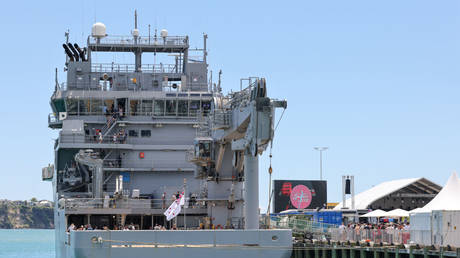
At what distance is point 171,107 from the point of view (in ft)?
136

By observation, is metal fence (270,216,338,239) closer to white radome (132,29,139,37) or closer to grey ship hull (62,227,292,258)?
grey ship hull (62,227,292,258)

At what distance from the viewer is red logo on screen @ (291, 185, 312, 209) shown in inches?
2291

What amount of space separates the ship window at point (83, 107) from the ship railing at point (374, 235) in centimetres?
1505

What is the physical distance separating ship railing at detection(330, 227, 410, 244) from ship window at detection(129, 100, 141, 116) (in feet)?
42.6

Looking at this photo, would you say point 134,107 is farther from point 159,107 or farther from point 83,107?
point 83,107

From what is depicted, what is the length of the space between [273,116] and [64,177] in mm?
15379

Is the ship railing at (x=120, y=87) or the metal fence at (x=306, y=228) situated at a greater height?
the ship railing at (x=120, y=87)

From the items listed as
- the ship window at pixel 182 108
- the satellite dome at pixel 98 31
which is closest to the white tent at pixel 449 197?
the ship window at pixel 182 108

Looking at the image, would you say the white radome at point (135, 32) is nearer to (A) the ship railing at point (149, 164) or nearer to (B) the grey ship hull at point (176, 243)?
(A) the ship railing at point (149, 164)

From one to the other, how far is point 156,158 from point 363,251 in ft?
47.4

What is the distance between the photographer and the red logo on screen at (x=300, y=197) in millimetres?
58188

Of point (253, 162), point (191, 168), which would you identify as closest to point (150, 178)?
point (191, 168)

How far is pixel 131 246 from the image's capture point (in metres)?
28.5

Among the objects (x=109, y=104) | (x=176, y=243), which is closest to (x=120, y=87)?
(x=109, y=104)
